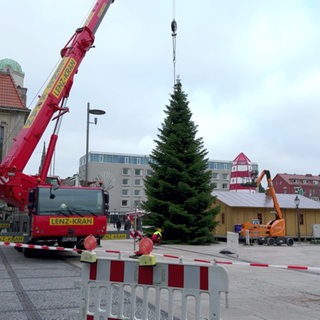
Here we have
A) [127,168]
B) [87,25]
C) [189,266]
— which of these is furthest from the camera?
[127,168]

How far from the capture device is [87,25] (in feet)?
54.6

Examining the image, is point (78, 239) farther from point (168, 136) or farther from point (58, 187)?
point (168, 136)

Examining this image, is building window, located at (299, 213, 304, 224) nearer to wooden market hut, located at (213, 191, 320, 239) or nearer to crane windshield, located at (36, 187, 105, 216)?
wooden market hut, located at (213, 191, 320, 239)

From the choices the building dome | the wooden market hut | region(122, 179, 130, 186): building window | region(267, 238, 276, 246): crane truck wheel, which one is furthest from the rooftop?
region(122, 179, 130, 186): building window

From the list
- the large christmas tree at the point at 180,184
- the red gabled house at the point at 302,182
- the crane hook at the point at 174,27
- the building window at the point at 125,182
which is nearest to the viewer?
the crane hook at the point at 174,27

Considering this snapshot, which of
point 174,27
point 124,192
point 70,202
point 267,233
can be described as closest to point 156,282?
point 70,202

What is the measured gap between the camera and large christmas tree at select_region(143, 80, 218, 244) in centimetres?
2344

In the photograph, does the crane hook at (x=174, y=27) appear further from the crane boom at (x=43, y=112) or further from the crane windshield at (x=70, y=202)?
the crane windshield at (x=70, y=202)

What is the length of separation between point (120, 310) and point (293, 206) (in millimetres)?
28495

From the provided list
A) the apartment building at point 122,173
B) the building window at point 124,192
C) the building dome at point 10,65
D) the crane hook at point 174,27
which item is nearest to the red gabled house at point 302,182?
the apartment building at point 122,173

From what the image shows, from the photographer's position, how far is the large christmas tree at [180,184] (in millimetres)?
23438

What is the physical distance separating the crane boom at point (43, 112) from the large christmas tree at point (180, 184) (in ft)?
30.5

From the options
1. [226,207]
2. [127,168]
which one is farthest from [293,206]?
[127,168]

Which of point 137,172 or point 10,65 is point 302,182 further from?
point 10,65
